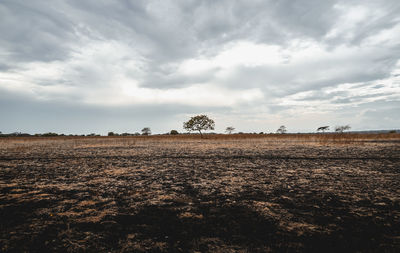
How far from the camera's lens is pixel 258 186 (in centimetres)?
539

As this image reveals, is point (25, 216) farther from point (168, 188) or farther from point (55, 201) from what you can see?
point (168, 188)

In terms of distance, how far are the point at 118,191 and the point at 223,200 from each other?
285 centimetres

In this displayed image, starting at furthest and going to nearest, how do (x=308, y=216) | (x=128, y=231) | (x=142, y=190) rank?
(x=142, y=190)
(x=308, y=216)
(x=128, y=231)

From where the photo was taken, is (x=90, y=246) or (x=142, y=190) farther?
(x=142, y=190)

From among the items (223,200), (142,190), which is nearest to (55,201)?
(142,190)

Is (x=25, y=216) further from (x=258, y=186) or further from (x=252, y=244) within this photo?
(x=258, y=186)

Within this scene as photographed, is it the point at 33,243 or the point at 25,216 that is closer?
the point at 33,243

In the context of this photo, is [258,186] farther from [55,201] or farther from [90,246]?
[55,201]

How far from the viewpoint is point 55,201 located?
170 inches

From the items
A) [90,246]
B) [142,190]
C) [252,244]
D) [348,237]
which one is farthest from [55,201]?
[348,237]

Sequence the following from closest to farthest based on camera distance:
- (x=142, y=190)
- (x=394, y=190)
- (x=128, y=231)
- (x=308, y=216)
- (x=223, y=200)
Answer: (x=128, y=231)
(x=308, y=216)
(x=223, y=200)
(x=394, y=190)
(x=142, y=190)

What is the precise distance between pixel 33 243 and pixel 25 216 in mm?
1300

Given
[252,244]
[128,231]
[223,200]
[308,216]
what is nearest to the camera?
[252,244]

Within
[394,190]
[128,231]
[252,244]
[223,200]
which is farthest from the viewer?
[394,190]
